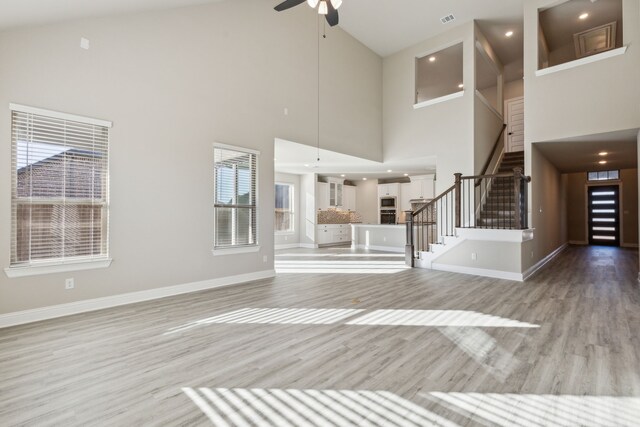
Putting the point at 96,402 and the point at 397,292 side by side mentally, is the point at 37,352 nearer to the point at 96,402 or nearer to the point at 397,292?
the point at 96,402

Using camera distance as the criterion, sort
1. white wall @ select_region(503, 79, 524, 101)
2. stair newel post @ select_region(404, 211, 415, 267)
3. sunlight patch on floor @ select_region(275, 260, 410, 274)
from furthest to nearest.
Result: white wall @ select_region(503, 79, 524, 101) → stair newel post @ select_region(404, 211, 415, 267) → sunlight patch on floor @ select_region(275, 260, 410, 274)

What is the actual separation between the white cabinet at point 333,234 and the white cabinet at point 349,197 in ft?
3.30

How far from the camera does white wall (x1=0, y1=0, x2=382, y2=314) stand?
3.56 metres

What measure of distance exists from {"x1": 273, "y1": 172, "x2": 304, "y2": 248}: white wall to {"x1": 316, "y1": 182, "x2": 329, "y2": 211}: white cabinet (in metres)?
0.73

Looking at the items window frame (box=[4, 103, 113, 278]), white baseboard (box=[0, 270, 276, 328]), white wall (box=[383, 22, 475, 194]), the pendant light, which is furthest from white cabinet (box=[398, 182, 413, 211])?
window frame (box=[4, 103, 113, 278])

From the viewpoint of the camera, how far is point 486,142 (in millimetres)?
7621

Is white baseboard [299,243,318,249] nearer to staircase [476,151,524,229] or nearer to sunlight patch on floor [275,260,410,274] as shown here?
sunlight patch on floor [275,260,410,274]

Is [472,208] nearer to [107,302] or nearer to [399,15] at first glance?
[399,15]

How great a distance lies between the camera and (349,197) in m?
13.4

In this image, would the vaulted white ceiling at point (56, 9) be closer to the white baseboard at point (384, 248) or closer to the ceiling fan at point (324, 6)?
the ceiling fan at point (324, 6)

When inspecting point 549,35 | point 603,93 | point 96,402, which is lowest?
point 96,402

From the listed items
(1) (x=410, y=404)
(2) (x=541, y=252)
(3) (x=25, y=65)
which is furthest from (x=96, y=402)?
(2) (x=541, y=252)

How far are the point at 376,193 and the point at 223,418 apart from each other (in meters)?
12.2

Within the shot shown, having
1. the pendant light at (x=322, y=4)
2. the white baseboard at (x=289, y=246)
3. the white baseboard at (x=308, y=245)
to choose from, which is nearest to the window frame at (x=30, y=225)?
the pendant light at (x=322, y=4)
